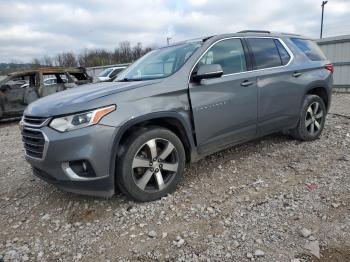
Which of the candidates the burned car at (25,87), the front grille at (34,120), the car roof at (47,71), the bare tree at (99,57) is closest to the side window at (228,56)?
the front grille at (34,120)

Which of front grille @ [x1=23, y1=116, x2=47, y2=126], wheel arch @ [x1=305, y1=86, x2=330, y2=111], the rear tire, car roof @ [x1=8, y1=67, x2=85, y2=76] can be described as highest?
car roof @ [x1=8, y1=67, x2=85, y2=76]

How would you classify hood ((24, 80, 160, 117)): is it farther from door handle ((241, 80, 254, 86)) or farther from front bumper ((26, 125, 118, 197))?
door handle ((241, 80, 254, 86))

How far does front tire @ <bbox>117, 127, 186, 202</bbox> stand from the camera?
335 centimetres

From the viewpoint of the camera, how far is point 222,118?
400 centimetres

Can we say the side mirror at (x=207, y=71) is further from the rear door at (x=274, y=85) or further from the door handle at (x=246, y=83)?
the rear door at (x=274, y=85)

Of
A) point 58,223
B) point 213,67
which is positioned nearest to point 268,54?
point 213,67

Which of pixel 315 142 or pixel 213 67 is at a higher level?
pixel 213 67

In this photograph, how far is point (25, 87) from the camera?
1084 centimetres

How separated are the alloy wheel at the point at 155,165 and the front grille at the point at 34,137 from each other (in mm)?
909

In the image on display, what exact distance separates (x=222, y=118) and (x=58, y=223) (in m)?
2.16

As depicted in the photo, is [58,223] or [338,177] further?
[338,177]

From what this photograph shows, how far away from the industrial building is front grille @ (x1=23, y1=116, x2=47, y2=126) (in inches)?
446

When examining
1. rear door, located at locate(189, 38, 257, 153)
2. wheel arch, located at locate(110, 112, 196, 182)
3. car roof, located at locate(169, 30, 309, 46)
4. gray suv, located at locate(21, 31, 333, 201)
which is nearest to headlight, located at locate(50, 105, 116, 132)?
gray suv, located at locate(21, 31, 333, 201)

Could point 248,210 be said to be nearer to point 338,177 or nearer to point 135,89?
point 338,177
